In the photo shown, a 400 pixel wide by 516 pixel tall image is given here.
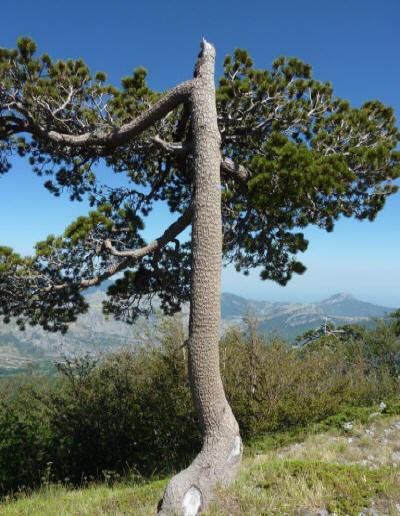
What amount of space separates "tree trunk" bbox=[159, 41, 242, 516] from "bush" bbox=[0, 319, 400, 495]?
157 inches

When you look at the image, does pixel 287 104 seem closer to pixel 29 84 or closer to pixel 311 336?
pixel 29 84

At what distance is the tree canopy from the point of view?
22.2 feet

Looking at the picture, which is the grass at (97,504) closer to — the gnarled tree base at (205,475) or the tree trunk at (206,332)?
the gnarled tree base at (205,475)

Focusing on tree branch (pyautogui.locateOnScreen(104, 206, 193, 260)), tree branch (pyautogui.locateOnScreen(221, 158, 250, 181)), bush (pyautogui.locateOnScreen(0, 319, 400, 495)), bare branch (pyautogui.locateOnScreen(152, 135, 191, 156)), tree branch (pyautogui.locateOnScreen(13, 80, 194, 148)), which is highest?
tree branch (pyautogui.locateOnScreen(13, 80, 194, 148))

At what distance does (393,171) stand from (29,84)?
5.89 m

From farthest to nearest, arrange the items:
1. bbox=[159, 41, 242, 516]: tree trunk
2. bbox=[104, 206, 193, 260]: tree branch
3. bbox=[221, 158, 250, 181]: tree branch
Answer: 1. bbox=[221, 158, 250, 181]: tree branch
2. bbox=[104, 206, 193, 260]: tree branch
3. bbox=[159, 41, 242, 516]: tree trunk

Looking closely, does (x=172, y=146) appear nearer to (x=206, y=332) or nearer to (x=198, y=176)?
→ (x=198, y=176)

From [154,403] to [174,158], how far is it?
648 cm

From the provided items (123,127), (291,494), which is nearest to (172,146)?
(123,127)

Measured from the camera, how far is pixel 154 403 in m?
11.7

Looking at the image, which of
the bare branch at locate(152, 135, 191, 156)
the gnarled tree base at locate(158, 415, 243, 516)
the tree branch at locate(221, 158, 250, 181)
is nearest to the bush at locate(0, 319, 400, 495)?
the gnarled tree base at locate(158, 415, 243, 516)

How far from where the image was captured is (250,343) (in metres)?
11.6

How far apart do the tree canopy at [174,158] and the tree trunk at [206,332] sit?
26.6 inches

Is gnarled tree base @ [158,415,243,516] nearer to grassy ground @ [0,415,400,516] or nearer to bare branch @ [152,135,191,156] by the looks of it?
grassy ground @ [0,415,400,516]
